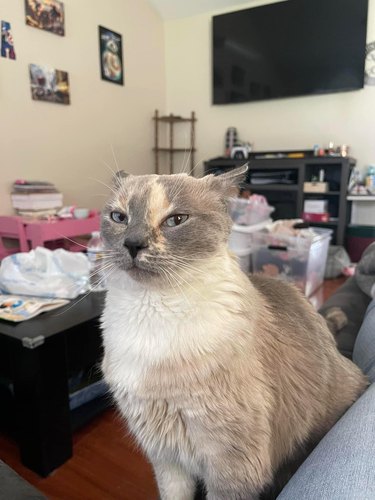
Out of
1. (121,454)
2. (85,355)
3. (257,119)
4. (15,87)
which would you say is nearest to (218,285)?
(85,355)

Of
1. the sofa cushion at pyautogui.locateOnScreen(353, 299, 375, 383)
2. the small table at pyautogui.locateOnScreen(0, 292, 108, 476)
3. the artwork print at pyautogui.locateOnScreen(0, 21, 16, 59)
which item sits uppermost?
the artwork print at pyautogui.locateOnScreen(0, 21, 16, 59)

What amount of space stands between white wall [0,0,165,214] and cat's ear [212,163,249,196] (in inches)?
90.6

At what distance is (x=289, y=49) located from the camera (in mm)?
3383

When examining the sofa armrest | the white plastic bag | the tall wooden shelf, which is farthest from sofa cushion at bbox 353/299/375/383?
the tall wooden shelf

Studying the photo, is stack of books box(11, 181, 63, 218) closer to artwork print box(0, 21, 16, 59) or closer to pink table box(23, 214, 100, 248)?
pink table box(23, 214, 100, 248)

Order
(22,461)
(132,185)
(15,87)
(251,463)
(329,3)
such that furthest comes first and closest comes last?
(329,3) < (15,87) < (22,461) < (132,185) < (251,463)

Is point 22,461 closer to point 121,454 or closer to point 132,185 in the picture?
point 121,454

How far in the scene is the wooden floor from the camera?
1.09 m

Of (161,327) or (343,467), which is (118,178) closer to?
(161,327)

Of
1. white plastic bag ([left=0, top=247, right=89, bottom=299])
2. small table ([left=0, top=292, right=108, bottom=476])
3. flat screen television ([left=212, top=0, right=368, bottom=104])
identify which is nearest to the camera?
small table ([left=0, top=292, right=108, bottom=476])

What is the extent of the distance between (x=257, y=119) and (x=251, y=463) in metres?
3.64

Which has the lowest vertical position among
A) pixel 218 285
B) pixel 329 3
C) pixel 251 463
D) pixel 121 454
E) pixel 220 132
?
pixel 121 454

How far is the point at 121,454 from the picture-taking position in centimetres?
124

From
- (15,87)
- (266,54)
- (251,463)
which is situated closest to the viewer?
(251,463)
